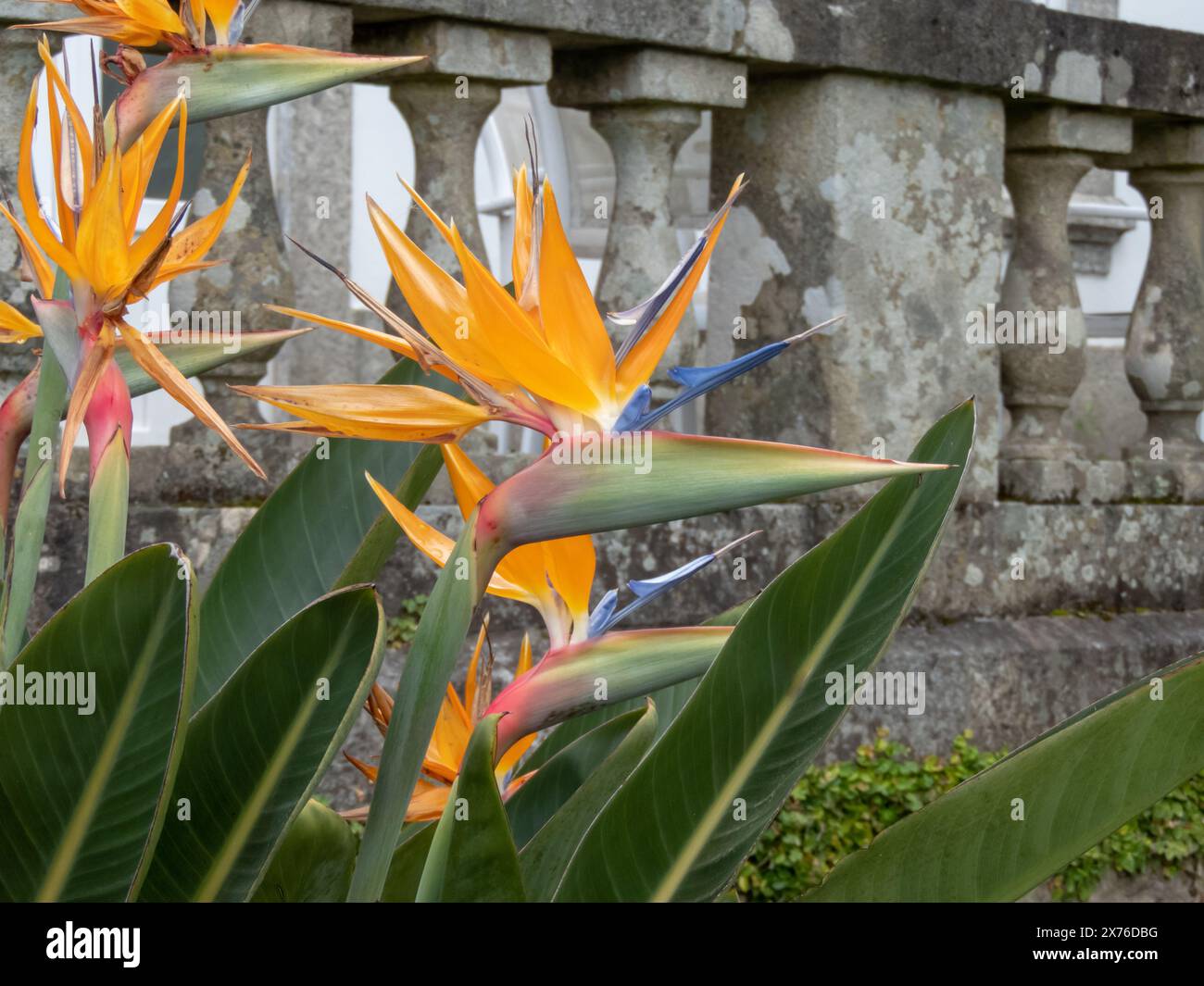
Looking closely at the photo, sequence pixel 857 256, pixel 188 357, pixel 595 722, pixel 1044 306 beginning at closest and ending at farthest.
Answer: pixel 188 357 → pixel 595 722 → pixel 857 256 → pixel 1044 306

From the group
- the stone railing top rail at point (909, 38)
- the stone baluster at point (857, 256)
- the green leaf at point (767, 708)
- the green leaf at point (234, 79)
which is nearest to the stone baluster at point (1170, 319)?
the stone railing top rail at point (909, 38)

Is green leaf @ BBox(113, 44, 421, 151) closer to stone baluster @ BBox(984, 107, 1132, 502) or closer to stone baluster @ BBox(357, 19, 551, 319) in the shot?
stone baluster @ BBox(357, 19, 551, 319)

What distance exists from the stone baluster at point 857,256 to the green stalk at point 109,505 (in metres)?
1.90

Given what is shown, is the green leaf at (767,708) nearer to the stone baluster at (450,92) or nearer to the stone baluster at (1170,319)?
the stone baluster at (450,92)

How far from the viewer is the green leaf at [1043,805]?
26.0 inches

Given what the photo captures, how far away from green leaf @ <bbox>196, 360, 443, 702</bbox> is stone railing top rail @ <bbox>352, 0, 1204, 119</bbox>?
1.19 m

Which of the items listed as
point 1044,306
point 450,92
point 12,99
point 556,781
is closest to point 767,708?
point 556,781

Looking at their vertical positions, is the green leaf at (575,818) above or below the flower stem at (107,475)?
below

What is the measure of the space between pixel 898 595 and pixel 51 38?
1576 millimetres

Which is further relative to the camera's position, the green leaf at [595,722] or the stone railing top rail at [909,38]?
the stone railing top rail at [909,38]

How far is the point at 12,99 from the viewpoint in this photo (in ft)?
6.04

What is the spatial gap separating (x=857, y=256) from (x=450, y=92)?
2.43 feet

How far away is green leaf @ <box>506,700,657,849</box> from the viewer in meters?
0.89

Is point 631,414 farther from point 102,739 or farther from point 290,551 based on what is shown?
point 290,551
